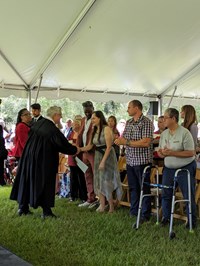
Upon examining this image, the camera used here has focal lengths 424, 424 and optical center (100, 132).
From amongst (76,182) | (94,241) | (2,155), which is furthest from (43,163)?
(2,155)

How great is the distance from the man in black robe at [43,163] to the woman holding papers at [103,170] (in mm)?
600

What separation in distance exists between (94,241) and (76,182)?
8.83 feet

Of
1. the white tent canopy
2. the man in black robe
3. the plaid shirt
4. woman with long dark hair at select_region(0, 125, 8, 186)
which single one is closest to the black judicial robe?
the man in black robe

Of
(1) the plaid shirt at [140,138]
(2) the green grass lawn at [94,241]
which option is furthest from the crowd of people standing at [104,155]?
(2) the green grass lawn at [94,241]

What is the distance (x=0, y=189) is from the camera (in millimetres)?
8641

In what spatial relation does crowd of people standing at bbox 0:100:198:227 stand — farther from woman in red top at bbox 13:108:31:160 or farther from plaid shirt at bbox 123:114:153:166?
woman in red top at bbox 13:108:31:160

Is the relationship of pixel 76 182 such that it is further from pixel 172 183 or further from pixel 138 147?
pixel 172 183

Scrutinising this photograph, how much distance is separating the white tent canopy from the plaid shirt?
216cm

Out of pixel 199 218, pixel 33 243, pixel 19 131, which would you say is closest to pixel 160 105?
pixel 19 131

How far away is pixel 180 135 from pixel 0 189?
4.77 metres

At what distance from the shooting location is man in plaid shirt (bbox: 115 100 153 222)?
5516 millimetres

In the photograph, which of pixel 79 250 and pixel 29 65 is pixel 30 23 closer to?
pixel 29 65

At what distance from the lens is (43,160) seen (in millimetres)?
5816

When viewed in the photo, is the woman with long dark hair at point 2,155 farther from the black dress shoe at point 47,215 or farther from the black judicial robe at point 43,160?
the black dress shoe at point 47,215
